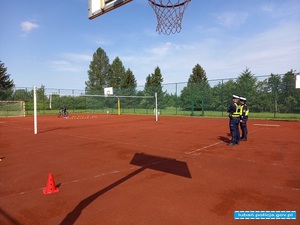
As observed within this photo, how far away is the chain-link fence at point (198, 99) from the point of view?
23.3 metres

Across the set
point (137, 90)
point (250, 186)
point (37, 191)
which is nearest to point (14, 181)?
point (37, 191)

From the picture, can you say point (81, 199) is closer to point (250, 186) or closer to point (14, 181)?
point (14, 181)

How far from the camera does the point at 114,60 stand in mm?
70062

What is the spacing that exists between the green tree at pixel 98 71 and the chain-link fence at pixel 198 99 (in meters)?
28.0

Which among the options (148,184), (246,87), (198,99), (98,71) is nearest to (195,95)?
(198,99)

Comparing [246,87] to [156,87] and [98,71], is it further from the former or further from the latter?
[98,71]

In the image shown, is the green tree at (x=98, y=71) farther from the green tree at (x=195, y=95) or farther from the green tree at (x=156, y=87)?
the green tree at (x=195, y=95)

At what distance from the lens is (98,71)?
7262cm

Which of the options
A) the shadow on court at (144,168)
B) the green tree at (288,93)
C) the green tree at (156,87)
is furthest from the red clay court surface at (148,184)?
the green tree at (156,87)

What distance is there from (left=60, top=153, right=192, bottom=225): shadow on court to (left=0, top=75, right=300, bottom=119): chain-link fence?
19.1 metres

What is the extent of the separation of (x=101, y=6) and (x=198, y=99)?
22.1 m

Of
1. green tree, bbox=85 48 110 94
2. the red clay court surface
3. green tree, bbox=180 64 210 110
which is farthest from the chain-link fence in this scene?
green tree, bbox=85 48 110 94

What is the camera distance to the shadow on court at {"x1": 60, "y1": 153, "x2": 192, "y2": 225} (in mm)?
4051

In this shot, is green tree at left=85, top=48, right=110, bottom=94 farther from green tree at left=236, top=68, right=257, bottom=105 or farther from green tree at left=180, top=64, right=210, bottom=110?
green tree at left=236, top=68, right=257, bottom=105
